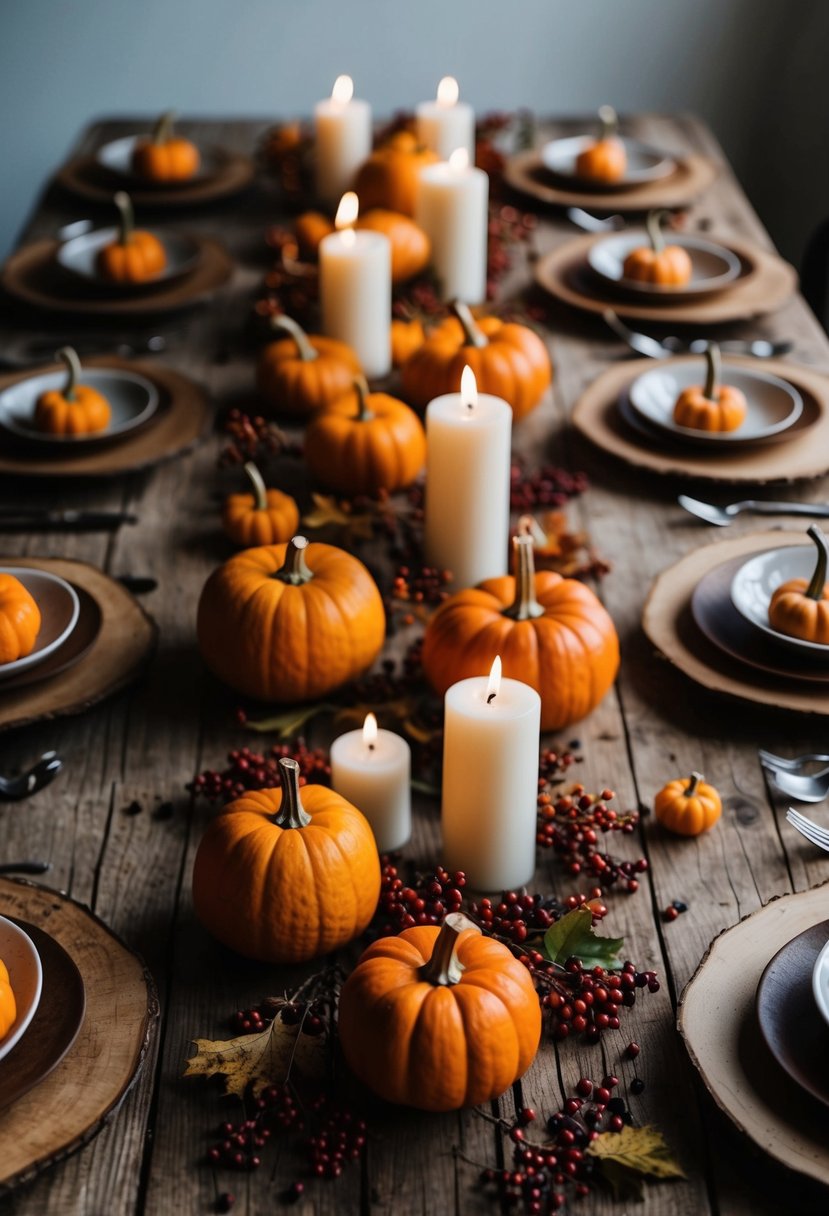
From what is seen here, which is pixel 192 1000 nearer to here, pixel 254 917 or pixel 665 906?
pixel 254 917

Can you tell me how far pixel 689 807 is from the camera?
1210mm

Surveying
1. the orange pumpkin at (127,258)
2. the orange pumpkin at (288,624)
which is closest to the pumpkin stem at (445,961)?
the orange pumpkin at (288,624)

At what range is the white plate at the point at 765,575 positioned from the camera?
1447 millimetres

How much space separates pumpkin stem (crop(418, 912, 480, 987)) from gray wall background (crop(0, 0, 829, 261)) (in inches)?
143

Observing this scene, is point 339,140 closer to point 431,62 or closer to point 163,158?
point 163,158

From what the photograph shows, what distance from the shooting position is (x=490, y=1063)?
91 centimetres

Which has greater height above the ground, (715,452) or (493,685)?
(493,685)

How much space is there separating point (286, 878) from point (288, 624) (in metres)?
0.37

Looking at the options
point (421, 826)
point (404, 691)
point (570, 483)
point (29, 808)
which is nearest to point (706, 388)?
point (570, 483)

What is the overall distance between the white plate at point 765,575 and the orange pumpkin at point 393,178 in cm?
119

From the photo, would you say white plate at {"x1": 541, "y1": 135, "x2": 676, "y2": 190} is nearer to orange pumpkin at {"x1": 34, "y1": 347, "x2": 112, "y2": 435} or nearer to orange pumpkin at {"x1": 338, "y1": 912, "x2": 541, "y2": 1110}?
orange pumpkin at {"x1": 34, "y1": 347, "x2": 112, "y2": 435}

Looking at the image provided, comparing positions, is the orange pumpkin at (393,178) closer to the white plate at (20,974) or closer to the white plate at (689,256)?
the white plate at (689,256)

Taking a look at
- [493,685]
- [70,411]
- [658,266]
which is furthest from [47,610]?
[658,266]

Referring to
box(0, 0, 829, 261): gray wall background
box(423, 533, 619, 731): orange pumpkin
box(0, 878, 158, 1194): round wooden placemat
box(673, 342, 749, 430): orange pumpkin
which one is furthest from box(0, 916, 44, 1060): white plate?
box(0, 0, 829, 261): gray wall background
